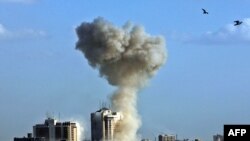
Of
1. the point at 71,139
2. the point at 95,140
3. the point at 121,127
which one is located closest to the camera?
the point at 121,127

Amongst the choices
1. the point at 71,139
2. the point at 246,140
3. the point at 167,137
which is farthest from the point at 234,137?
the point at 167,137

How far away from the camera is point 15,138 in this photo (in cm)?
14925

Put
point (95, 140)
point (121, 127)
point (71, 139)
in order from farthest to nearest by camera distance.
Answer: point (71, 139) → point (95, 140) → point (121, 127)

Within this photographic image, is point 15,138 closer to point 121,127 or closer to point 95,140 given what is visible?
point 95,140

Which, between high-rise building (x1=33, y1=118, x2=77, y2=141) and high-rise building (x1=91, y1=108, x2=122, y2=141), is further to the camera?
high-rise building (x1=33, y1=118, x2=77, y2=141)

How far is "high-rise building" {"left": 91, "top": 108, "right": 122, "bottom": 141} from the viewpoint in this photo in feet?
371

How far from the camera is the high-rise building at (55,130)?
142m

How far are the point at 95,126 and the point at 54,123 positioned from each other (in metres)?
19.1

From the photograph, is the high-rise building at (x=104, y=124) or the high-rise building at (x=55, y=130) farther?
the high-rise building at (x=55, y=130)

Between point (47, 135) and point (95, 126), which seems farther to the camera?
point (47, 135)

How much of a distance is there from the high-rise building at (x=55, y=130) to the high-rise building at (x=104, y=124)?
33.1 feet

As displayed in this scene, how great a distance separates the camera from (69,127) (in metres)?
142

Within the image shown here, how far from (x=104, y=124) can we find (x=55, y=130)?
25228mm

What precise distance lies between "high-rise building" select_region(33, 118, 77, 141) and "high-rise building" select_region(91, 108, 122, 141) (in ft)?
33.1
